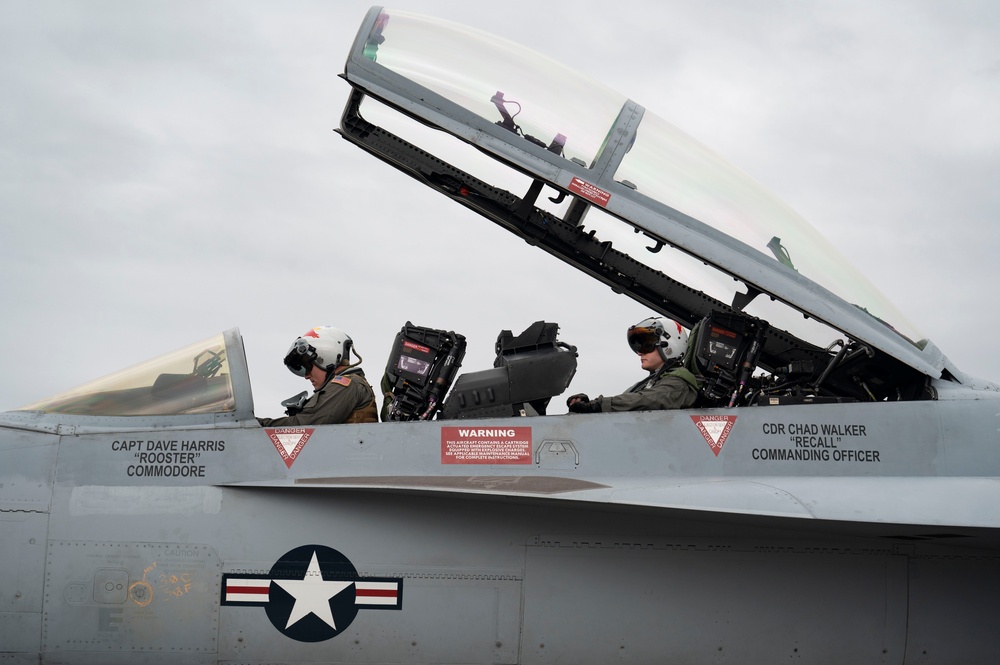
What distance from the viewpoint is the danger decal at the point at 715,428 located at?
16.6 ft

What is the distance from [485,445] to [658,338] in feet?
5.43

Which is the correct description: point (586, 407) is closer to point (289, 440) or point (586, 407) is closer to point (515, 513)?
point (515, 513)

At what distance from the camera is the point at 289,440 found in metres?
4.98

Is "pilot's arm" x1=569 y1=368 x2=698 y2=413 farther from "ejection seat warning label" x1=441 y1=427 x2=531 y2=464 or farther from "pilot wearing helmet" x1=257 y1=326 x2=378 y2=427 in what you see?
"pilot wearing helmet" x1=257 y1=326 x2=378 y2=427

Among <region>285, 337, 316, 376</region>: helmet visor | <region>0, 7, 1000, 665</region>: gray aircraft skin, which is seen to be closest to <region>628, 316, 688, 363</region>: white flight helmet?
<region>0, 7, 1000, 665</region>: gray aircraft skin

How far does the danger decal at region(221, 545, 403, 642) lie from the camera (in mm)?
4727

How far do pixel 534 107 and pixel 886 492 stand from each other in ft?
10.2

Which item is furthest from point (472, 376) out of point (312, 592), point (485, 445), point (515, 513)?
point (312, 592)

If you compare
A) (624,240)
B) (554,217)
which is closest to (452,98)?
(554,217)

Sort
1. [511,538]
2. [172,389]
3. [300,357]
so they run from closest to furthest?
[511,538], [172,389], [300,357]

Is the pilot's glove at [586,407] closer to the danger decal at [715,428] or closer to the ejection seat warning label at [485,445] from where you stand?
the ejection seat warning label at [485,445]

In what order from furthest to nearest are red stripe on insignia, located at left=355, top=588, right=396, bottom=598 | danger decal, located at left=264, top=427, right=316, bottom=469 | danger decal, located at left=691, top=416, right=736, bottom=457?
danger decal, located at left=691, top=416, right=736, bottom=457 → danger decal, located at left=264, top=427, right=316, bottom=469 → red stripe on insignia, located at left=355, top=588, right=396, bottom=598

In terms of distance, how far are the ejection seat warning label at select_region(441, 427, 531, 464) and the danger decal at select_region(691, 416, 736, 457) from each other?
3.25ft

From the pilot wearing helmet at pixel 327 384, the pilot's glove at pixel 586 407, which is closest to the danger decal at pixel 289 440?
the pilot wearing helmet at pixel 327 384
